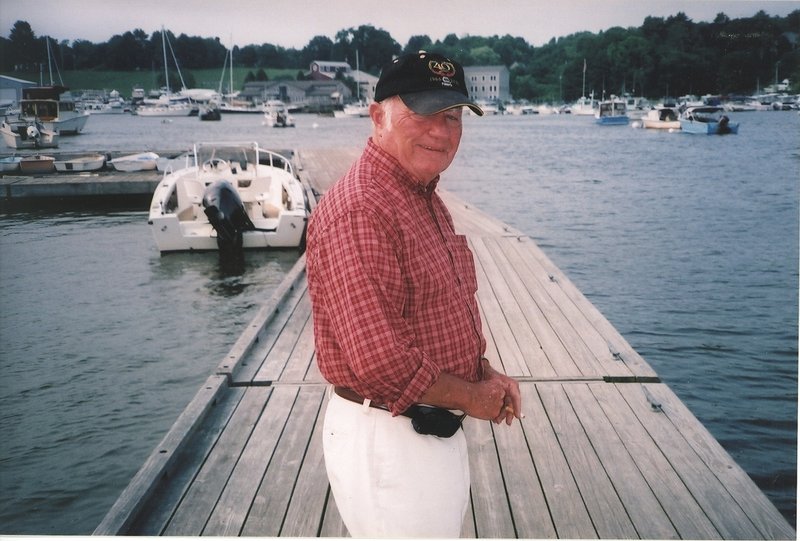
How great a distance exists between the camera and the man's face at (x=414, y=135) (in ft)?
5.75

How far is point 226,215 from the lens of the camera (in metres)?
11.2

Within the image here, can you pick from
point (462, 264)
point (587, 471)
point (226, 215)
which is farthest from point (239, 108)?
point (462, 264)

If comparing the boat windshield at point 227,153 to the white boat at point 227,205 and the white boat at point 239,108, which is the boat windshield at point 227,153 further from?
the white boat at point 239,108

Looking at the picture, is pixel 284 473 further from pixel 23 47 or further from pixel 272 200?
pixel 272 200

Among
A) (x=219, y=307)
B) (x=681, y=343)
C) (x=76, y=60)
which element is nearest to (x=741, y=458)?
(x=681, y=343)

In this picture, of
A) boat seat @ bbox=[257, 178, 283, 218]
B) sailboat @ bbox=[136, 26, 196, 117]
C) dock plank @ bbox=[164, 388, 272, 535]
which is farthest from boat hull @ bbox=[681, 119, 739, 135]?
dock plank @ bbox=[164, 388, 272, 535]

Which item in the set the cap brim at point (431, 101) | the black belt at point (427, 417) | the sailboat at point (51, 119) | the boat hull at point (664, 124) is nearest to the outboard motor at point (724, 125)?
the boat hull at point (664, 124)

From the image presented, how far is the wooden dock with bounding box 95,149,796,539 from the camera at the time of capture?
2.73 metres

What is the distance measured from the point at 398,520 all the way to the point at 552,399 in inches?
91.9

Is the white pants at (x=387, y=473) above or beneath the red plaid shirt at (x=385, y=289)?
beneath

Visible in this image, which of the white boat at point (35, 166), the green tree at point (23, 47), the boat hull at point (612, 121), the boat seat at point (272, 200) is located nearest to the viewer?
the green tree at point (23, 47)

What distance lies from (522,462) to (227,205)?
890 cm

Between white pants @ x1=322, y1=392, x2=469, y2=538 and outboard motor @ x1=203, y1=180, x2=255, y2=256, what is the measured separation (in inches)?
384

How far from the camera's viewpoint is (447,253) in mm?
1845
